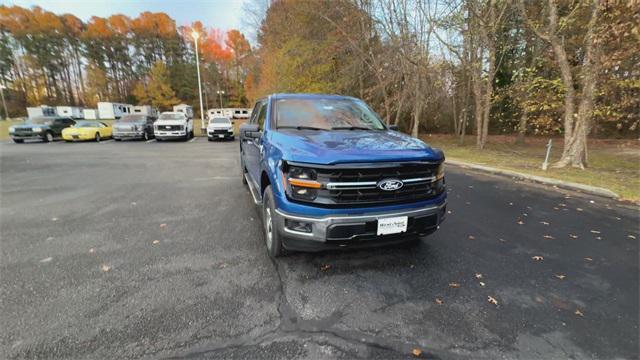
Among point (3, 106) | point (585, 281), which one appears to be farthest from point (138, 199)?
point (3, 106)

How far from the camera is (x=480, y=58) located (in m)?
15.3

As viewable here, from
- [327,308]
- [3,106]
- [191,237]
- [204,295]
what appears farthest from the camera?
[3,106]

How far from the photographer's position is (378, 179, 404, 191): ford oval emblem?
2.81m

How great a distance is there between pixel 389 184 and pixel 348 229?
59cm

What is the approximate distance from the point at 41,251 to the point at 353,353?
4053 millimetres

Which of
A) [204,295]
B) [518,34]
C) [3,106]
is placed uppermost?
[518,34]

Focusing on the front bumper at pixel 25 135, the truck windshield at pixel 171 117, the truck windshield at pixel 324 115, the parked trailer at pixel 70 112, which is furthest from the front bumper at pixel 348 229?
the parked trailer at pixel 70 112

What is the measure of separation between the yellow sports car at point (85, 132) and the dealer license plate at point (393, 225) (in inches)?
850

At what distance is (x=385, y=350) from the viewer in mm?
2129

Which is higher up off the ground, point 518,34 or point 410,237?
point 518,34

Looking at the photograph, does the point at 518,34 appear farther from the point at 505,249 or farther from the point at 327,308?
the point at 327,308

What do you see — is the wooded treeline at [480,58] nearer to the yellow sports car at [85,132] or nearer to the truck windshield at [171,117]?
the truck windshield at [171,117]

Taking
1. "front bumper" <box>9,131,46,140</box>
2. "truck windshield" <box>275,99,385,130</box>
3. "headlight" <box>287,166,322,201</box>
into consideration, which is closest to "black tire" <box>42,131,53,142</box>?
"front bumper" <box>9,131,46,140</box>

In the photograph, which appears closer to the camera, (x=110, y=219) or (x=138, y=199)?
(x=110, y=219)
